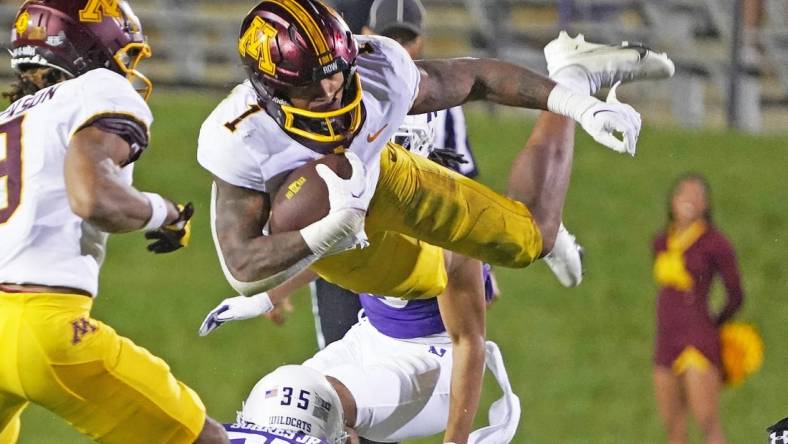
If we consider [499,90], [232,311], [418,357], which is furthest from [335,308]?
[499,90]

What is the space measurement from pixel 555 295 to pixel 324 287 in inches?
143

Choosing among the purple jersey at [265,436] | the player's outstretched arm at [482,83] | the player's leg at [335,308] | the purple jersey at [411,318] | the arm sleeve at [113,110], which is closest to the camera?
the arm sleeve at [113,110]

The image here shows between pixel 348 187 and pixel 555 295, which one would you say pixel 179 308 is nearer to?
pixel 555 295

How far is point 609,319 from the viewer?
883 cm

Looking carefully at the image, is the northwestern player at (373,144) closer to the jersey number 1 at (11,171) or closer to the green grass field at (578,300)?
the jersey number 1 at (11,171)

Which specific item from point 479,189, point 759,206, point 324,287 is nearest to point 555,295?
point 759,206

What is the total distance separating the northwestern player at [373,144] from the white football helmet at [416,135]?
0.37 metres

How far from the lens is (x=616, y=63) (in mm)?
4863

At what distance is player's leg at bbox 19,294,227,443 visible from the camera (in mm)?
3904

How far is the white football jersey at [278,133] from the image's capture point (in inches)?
160

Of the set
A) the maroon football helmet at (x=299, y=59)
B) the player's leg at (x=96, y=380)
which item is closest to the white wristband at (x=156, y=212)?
the player's leg at (x=96, y=380)

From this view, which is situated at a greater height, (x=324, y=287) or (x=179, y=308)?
(x=324, y=287)

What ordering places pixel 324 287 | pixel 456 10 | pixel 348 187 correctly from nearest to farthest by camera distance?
pixel 348 187, pixel 324 287, pixel 456 10

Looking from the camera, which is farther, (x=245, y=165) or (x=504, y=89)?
(x=504, y=89)
